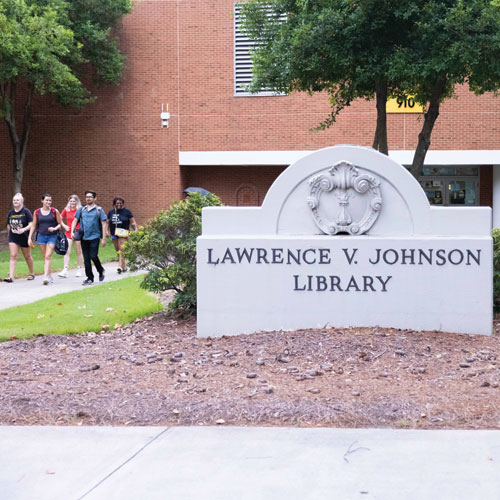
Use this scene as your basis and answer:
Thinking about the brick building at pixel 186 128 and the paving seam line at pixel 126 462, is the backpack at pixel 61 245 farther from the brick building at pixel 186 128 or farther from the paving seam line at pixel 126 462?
the brick building at pixel 186 128

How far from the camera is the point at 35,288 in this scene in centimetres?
1417

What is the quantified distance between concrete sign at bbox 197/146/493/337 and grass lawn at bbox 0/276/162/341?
1.76 m

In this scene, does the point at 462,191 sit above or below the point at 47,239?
above

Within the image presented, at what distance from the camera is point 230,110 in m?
27.9

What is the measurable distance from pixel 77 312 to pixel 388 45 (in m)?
8.43

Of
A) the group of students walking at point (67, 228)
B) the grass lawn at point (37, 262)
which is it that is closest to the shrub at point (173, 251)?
the group of students walking at point (67, 228)

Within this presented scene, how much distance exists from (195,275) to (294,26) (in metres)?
8.17

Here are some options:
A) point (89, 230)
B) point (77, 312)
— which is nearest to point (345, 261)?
point (77, 312)

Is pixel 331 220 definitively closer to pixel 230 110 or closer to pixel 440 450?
pixel 440 450

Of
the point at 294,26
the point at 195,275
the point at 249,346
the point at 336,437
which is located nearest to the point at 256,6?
the point at 294,26

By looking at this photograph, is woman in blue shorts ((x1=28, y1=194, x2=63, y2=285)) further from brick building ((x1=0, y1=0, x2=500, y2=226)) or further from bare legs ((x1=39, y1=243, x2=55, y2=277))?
brick building ((x1=0, y1=0, x2=500, y2=226))

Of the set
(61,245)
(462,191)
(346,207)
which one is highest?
(346,207)

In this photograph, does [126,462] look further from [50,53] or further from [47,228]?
[50,53]

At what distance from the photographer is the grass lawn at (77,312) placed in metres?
9.20
